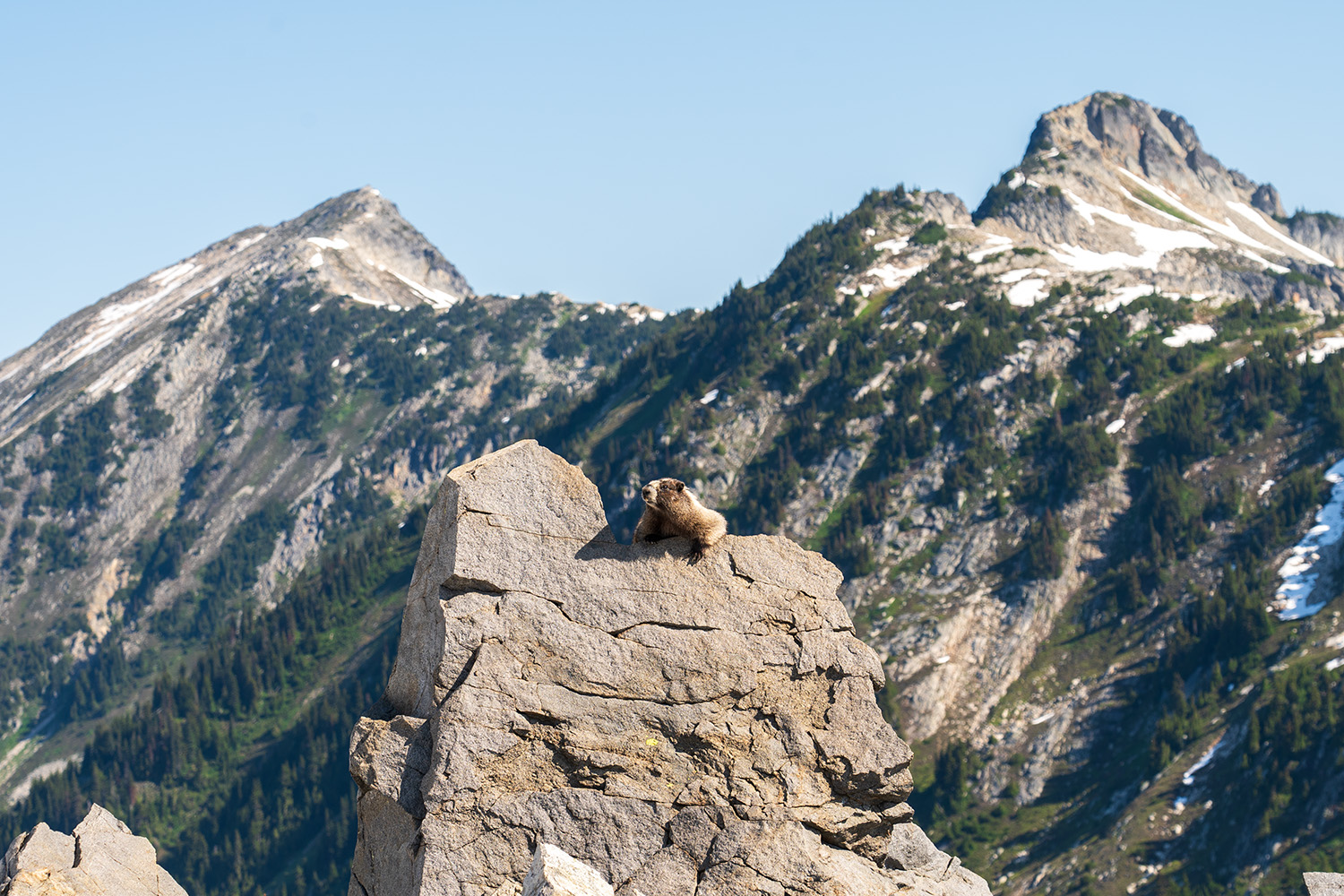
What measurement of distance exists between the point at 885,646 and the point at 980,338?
158ft

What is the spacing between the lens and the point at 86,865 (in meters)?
23.6

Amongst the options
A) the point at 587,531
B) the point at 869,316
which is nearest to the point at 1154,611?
the point at 869,316

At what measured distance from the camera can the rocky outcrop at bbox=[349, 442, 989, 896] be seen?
64.1ft

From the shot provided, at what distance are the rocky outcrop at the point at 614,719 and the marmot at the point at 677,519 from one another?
0.23 m

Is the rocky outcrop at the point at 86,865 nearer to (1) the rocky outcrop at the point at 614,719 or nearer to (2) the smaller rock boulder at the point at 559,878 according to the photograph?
(1) the rocky outcrop at the point at 614,719

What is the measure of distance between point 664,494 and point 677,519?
53 centimetres

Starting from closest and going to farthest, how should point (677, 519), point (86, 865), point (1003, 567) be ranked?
point (677, 519) → point (86, 865) → point (1003, 567)

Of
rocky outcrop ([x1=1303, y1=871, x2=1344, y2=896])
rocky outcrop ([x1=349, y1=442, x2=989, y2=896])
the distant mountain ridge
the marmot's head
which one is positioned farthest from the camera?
the distant mountain ridge

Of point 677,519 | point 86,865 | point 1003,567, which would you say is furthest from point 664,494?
point 1003,567

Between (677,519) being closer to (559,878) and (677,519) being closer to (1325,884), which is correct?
(559,878)

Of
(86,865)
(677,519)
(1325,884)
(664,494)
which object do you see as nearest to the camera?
(1325,884)

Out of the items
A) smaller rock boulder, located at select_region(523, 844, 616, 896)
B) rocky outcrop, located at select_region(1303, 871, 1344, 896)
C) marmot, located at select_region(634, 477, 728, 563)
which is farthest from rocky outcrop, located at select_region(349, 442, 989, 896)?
rocky outcrop, located at select_region(1303, 871, 1344, 896)

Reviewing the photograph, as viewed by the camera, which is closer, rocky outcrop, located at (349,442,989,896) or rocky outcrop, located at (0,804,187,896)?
rocky outcrop, located at (349,442,989,896)

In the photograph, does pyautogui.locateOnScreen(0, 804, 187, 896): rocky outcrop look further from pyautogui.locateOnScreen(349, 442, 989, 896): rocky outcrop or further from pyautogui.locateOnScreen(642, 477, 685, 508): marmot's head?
pyautogui.locateOnScreen(642, 477, 685, 508): marmot's head
